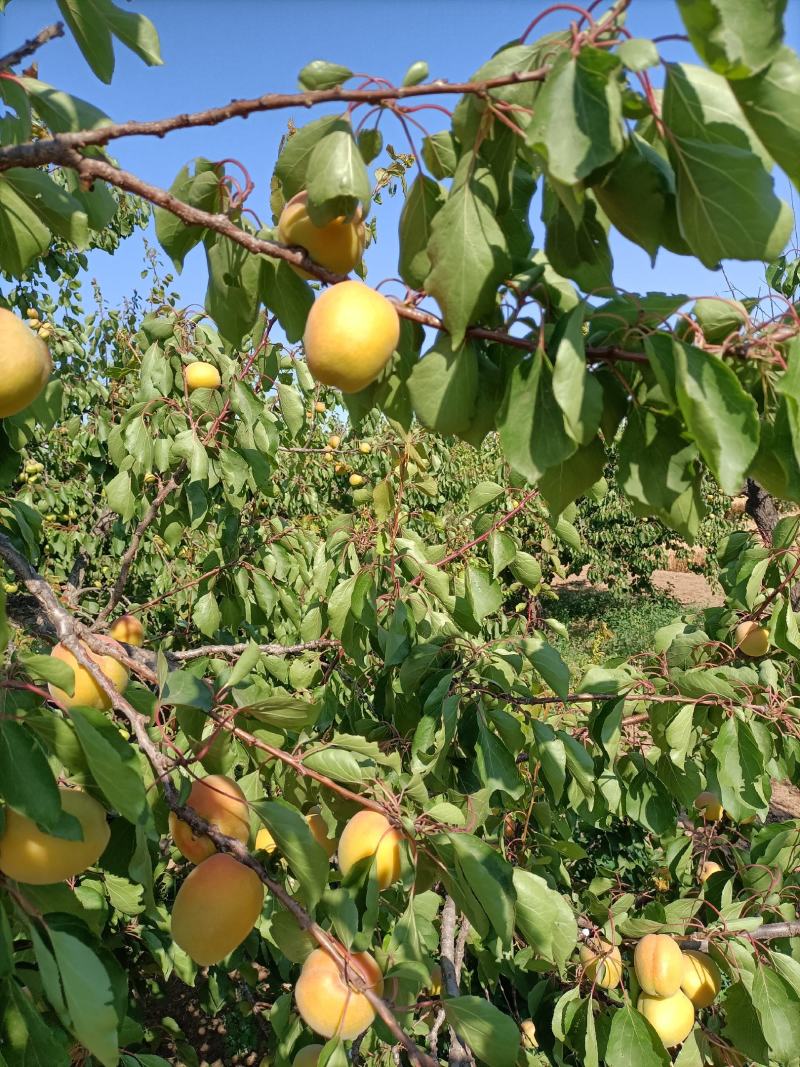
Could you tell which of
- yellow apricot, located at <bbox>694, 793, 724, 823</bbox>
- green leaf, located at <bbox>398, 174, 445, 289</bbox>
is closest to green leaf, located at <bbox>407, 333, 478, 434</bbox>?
green leaf, located at <bbox>398, 174, 445, 289</bbox>

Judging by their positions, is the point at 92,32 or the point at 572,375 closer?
the point at 572,375

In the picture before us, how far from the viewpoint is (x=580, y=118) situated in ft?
1.81

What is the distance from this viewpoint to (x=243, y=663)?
93cm

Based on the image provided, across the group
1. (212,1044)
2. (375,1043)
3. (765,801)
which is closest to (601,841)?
(212,1044)

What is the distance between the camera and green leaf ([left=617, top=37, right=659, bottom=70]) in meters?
0.50

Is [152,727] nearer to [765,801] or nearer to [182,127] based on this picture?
[182,127]

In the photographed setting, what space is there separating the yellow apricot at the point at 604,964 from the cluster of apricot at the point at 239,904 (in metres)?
0.67

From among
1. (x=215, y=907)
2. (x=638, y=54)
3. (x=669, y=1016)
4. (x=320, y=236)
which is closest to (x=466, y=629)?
(x=669, y=1016)

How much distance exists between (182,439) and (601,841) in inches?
103

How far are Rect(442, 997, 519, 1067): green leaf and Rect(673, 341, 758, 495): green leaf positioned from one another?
628 millimetres

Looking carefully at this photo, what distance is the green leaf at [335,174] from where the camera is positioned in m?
0.69

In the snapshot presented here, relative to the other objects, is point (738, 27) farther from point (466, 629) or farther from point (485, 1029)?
point (466, 629)

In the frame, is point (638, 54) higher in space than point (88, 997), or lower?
higher

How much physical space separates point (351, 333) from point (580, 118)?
0.30 m
